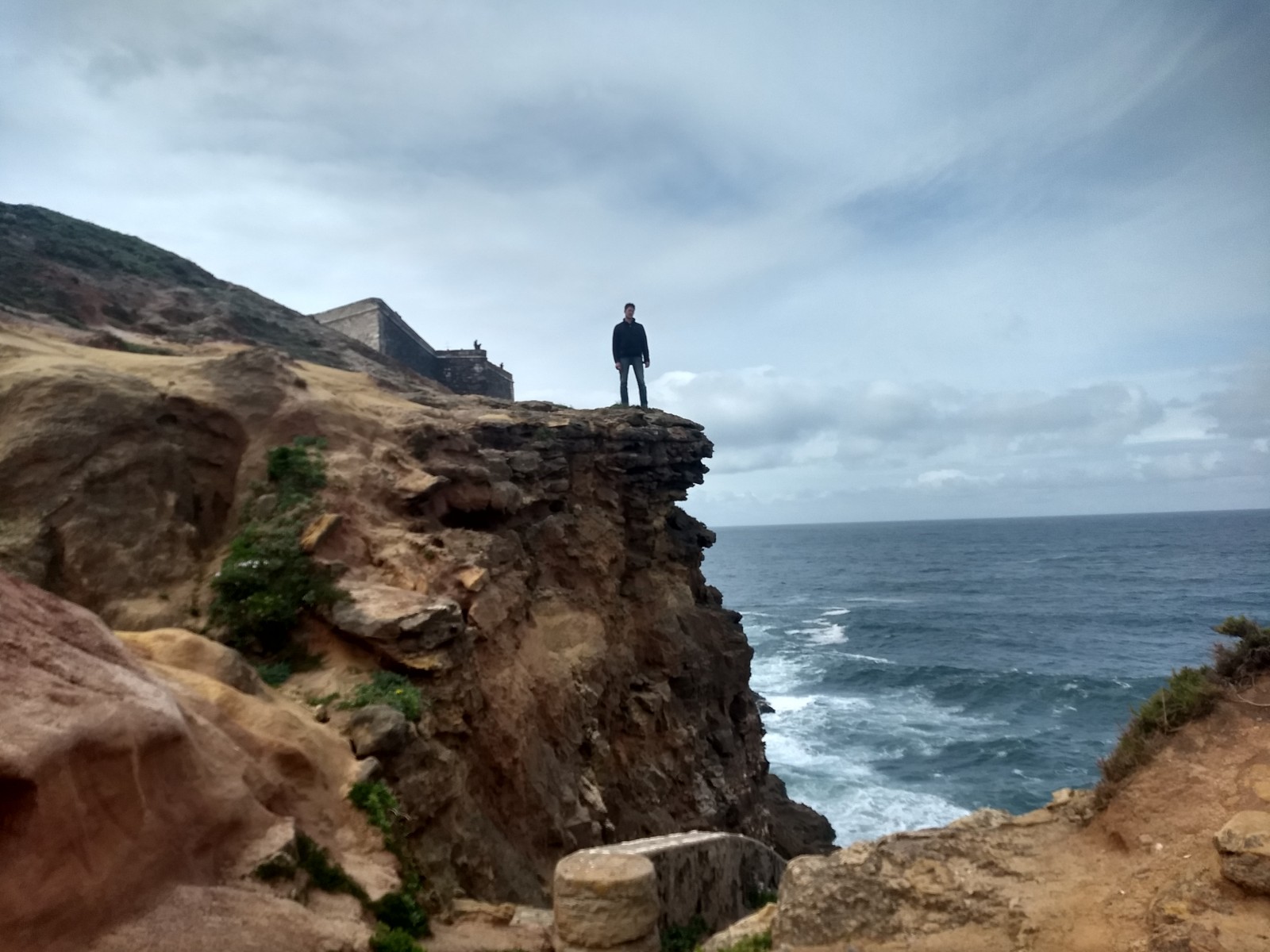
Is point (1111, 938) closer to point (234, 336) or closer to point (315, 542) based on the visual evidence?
point (315, 542)

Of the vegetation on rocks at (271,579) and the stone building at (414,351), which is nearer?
the vegetation on rocks at (271,579)

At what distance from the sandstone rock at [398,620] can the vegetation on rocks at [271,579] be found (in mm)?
443

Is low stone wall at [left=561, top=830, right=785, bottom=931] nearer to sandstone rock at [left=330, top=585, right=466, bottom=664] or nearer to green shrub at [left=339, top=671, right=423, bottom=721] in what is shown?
green shrub at [left=339, top=671, right=423, bottom=721]

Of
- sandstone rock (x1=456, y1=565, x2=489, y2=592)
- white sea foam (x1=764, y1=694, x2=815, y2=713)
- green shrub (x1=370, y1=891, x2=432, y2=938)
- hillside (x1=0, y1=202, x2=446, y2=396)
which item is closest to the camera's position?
green shrub (x1=370, y1=891, x2=432, y2=938)

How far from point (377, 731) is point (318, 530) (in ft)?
13.4

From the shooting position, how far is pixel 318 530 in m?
11.6

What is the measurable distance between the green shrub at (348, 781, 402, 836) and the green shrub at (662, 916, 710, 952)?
400 cm

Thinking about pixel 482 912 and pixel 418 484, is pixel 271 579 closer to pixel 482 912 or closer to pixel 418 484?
pixel 418 484

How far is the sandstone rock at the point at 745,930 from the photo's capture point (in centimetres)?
719

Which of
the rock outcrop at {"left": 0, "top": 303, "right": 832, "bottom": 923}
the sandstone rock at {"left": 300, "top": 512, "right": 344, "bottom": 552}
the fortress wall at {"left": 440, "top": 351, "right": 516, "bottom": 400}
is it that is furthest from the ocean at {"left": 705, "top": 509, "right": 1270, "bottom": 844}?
the fortress wall at {"left": 440, "top": 351, "right": 516, "bottom": 400}

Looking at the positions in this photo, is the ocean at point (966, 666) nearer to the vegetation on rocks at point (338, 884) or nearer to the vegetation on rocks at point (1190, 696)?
the vegetation on rocks at point (1190, 696)

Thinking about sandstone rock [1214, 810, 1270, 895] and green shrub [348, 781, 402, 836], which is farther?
green shrub [348, 781, 402, 836]

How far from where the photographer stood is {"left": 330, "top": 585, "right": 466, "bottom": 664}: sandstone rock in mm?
10289

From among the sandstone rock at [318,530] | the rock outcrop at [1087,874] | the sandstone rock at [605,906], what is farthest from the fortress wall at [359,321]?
the rock outcrop at [1087,874]
